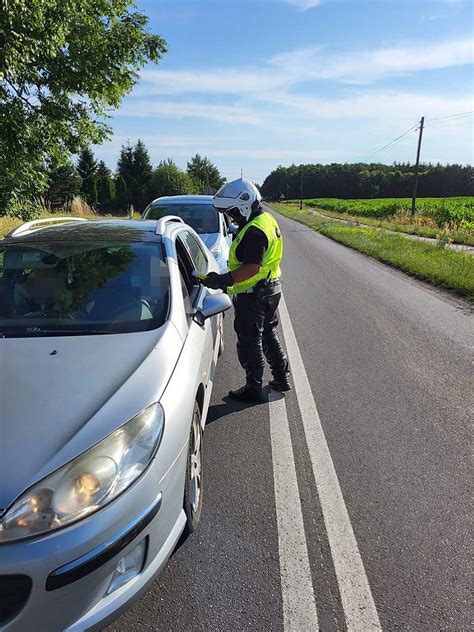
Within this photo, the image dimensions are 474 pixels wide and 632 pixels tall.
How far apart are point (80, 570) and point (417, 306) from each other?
24.6 feet

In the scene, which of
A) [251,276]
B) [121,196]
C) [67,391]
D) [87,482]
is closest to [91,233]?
[251,276]

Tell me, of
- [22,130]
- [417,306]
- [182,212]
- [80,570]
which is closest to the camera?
[80,570]

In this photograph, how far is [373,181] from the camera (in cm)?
12175

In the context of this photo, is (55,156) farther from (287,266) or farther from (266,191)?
(266,191)

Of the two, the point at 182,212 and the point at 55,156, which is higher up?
the point at 55,156

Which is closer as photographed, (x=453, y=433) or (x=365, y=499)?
(x=365, y=499)

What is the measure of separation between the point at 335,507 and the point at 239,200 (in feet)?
7.83

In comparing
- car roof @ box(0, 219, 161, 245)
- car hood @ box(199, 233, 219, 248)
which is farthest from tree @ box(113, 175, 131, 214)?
car roof @ box(0, 219, 161, 245)

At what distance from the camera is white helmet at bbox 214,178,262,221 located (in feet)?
12.6

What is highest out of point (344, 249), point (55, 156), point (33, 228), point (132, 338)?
point (55, 156)

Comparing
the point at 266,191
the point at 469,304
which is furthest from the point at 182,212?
the point at 266,191

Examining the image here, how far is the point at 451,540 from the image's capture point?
8.20 feet

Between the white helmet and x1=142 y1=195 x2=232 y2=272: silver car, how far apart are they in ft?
13.1

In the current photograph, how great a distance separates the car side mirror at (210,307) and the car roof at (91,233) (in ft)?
2.16
